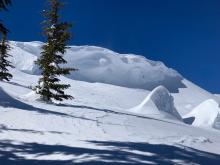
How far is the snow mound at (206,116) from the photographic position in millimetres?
53562

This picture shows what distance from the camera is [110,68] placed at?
10562 cm

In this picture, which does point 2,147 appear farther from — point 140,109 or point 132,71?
point 132,71

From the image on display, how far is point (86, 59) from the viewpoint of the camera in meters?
112

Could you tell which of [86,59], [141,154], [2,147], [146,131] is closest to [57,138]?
[2,147]

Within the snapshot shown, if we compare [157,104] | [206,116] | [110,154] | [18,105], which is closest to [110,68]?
[206,116]

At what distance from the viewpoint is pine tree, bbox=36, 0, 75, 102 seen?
101 ft

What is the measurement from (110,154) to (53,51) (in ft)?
69.1

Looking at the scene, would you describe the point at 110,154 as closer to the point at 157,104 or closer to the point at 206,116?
the point at 157,104

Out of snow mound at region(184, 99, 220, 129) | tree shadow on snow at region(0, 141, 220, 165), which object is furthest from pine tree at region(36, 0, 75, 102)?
snow mound at region(184, 99, 220, 129)

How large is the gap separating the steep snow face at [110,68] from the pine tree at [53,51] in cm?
6290

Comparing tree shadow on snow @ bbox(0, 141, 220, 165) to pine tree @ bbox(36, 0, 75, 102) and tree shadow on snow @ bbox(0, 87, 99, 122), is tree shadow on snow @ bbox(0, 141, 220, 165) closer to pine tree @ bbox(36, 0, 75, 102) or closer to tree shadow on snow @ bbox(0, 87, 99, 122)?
tree shadow on snow @ bbox(0, 87, 99, 122)

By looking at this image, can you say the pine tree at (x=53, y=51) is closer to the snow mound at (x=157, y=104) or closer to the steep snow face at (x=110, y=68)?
the snow mound at (x=157, y=104)

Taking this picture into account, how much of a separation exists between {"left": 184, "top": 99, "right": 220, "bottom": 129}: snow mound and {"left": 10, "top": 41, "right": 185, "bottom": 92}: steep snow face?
4012cm

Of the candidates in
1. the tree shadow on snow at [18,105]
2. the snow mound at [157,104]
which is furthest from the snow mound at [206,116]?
the tree shadow on snow at [18,105]
